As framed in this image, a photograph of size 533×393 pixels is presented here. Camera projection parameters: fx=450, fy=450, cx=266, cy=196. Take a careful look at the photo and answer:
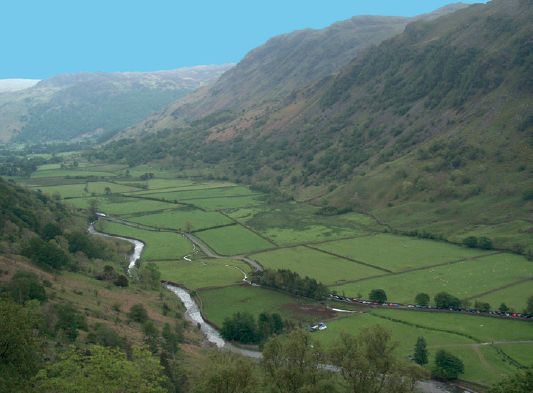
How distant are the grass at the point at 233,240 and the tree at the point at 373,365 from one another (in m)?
67.8

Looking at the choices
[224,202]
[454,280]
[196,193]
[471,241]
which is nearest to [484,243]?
[471,241]

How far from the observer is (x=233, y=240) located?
11906cm

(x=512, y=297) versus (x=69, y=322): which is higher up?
(x=69, y=322)

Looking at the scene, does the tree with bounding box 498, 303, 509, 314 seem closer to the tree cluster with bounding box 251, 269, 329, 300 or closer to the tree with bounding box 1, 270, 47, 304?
the tree cluster with bounding box 251, 269, 329, 300

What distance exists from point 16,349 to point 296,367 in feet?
72.8

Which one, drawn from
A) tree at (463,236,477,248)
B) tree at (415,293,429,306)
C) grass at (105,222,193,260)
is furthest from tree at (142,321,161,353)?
tree at (463,236,477,248)

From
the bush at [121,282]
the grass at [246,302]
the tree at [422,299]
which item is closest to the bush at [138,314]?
the grass at [246,302]

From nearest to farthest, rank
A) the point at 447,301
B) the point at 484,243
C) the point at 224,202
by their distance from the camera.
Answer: the point at 447,301
the point at 484,243
the point at 224,202

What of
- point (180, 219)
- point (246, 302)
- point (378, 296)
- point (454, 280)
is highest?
point (180, 219)

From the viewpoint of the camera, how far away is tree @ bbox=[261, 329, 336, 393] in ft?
123

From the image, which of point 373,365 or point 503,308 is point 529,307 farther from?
point 373,365

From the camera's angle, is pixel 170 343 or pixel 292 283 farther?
pixel 292 283

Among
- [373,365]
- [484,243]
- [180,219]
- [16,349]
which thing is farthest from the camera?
[180,219]

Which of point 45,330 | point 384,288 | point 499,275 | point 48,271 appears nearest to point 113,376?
point 45,330
